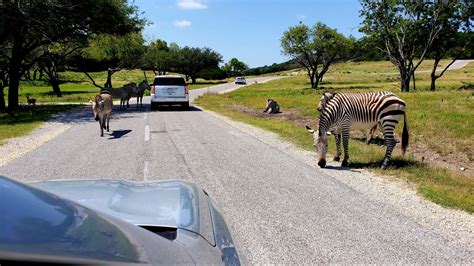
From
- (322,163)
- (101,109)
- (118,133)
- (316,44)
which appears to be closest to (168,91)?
(118,133)

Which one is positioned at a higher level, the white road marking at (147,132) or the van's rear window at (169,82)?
the van's rear window at (169,82)

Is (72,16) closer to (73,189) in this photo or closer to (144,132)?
(144,132)

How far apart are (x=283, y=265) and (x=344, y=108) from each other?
7211 millimetres

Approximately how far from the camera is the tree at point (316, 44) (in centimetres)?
6184

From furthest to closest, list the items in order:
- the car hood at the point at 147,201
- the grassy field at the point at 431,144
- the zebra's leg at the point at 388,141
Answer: the zebra's leg at the point at 388,141, the grassy field at the point at 431,144, the car hood at the point at 147,201

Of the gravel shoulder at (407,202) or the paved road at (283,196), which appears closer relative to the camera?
the paved road at (283,196)

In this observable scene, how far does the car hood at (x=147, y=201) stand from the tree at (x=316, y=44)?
2330 inches

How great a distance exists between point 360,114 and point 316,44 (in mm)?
52436

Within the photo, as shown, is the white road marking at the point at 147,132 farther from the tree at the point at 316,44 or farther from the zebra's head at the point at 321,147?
the tree at the point at 316,44

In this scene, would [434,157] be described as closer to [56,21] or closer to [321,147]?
[321,147]

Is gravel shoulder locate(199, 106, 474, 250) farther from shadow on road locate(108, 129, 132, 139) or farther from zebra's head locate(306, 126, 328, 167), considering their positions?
shadow on road locate(108, 129, 132, 139)

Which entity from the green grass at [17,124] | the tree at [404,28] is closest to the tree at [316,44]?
the tree at [404,28]

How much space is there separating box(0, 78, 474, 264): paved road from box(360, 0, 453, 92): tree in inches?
1221

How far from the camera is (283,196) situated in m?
7.29
